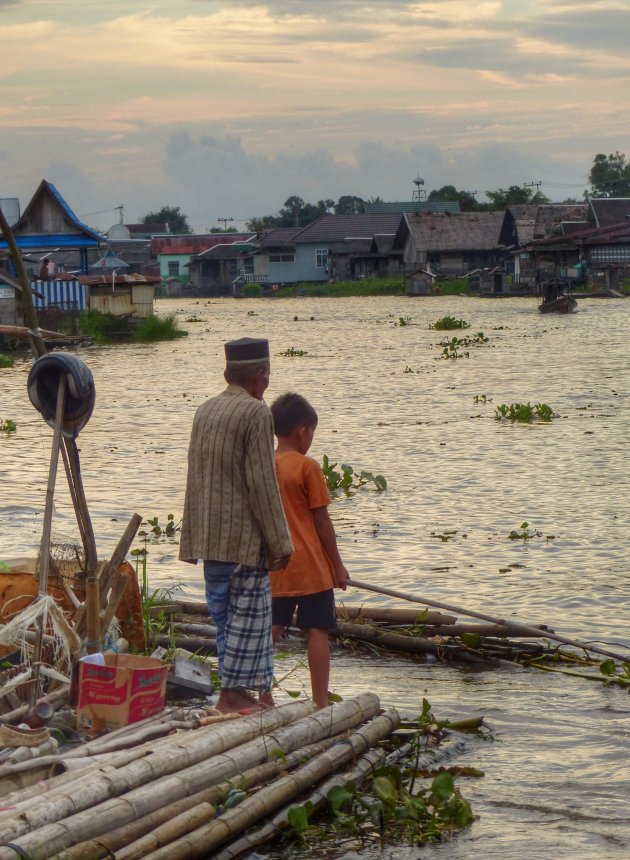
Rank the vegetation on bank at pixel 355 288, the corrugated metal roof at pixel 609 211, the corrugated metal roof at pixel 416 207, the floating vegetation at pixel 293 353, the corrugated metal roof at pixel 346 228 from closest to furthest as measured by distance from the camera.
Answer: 1. the floating vegetation at pixel 293 353
2. the corrugated metal roof at pixel 609 211
3. the vegetation on bank at pixel 355 288
4. the corrugated metal roof at pixel 346 228
5. the corrugated metal roof at pixel 416 207

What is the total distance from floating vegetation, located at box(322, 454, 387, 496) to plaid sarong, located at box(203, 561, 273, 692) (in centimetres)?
582

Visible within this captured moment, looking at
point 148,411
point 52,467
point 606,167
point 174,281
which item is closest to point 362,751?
point 52,467

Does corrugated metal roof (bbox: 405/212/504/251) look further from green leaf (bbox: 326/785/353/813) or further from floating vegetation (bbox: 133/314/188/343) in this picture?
green leaf (bbox: 326/785/353/813)

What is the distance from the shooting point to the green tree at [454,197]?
335ft

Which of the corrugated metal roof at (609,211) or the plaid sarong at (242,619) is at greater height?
the corrugated metal roof at (609,211)

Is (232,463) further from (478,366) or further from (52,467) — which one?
(478,366)

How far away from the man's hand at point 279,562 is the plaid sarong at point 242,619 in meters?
0.05

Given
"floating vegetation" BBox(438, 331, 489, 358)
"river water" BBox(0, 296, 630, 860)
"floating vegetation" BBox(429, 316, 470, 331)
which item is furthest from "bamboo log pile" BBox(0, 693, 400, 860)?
"floating vegetation" BBox(429, 316, 470, 331)

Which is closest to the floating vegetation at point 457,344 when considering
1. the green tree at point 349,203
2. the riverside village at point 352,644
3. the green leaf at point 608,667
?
the riverside village at point 352,644

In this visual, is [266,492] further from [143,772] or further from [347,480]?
[347,480]

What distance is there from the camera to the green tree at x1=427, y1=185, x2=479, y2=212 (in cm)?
10219

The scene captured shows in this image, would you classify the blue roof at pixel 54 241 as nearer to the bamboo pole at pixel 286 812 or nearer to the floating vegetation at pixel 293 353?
the floating vegetation at pixel 293 353

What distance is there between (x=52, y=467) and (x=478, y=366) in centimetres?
2088

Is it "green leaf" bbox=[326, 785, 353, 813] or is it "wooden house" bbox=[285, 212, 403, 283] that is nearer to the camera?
"green leaf" bbox=[326, 785, 353, 813]
